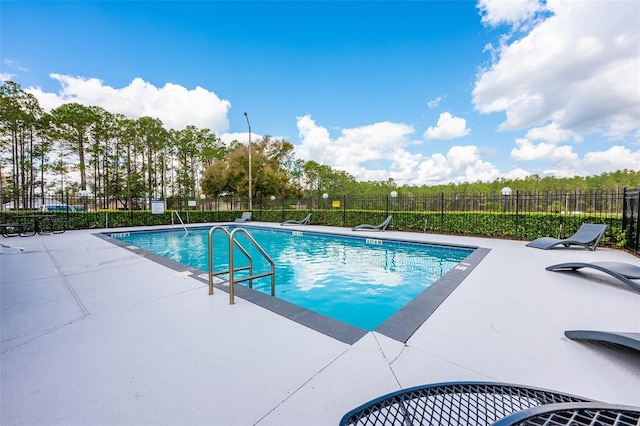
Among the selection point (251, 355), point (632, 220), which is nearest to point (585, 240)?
point (632, 220)

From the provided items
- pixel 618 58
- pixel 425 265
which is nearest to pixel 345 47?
pixel 618 58

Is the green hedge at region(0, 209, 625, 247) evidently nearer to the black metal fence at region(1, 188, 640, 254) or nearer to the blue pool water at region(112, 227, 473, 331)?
the black metal fence at region(1, 188, 640, 254)

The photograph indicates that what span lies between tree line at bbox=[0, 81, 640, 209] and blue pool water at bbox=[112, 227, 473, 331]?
395 inches

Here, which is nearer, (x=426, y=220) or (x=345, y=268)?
(x=345, y=268)

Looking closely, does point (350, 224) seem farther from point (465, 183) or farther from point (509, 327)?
point (465, 183)

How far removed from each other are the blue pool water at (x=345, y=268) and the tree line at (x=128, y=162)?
1003 centimetres

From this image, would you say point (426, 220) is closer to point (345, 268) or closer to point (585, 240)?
point (585, 240)

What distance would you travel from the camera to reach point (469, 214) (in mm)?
9680

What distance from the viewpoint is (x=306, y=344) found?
2.21 meters

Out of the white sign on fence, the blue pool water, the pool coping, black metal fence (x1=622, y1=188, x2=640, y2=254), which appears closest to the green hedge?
black metal fence (x1=622, y1=188, x2=640, y2=254)

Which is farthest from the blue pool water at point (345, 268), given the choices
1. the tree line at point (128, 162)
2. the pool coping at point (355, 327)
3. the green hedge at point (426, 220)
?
the tree line at point (128, 162)

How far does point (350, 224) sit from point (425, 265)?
7.40 m

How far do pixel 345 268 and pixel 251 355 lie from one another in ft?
13.3

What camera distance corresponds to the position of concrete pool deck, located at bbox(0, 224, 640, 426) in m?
1.53
